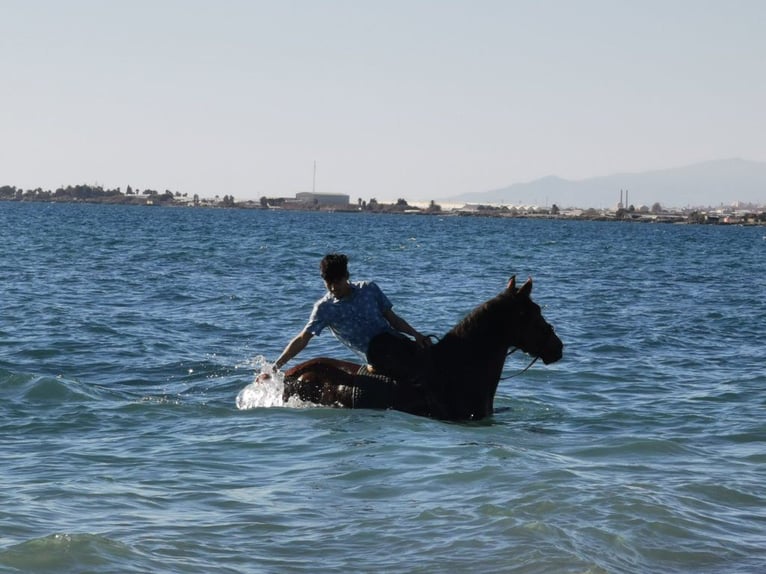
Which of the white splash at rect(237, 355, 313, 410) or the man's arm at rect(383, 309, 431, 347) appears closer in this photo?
the man's arm at rect(383, 309, 431, 347)

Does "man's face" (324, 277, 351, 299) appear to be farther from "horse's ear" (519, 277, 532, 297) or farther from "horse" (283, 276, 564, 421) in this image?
"horse's ear" (519, 277, 532, 297)

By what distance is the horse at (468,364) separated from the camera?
1230cm

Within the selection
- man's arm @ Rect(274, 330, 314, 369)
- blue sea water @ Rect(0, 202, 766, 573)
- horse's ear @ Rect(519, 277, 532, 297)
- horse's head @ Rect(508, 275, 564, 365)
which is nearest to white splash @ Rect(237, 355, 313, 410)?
blue sea water @ Rect(0, 202, 766, 573)

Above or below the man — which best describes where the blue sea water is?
below

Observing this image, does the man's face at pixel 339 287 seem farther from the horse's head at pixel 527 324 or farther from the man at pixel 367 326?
the horse's head at pixel 527 324

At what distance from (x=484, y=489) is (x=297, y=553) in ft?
6.86

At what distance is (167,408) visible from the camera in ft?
44.3

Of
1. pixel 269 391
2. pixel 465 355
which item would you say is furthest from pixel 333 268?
pixel 269 391

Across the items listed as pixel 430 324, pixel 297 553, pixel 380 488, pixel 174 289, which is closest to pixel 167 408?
pixel 380 488

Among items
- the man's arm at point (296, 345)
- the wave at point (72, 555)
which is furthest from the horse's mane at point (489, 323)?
the wave at point (72, 555)

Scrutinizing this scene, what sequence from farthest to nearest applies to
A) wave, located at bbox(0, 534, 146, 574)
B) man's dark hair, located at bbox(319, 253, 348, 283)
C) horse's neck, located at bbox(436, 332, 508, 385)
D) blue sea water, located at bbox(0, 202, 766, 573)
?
horse's neck, located at bbox(436, 332, 508, 385), man's dark hair, located at bbox(319, 253, 348, 283), blue sea water, located at bbox(0, 202, 766, 573), wave, located at bbox(0, 534, 146, 574)

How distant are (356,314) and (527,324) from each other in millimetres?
1717

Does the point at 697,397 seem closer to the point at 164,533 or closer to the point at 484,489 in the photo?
the point at 484,489

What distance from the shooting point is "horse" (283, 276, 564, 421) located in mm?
12305
